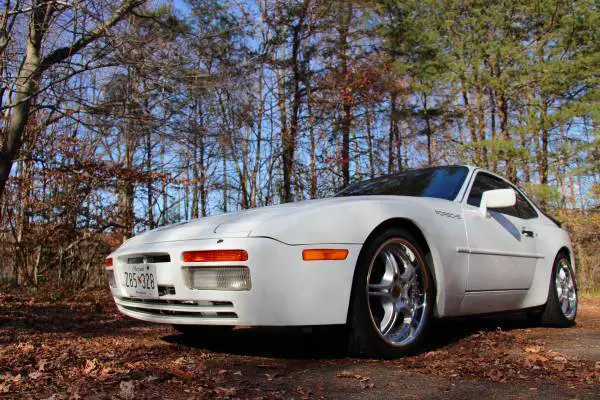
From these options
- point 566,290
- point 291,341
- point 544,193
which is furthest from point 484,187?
point 544,193

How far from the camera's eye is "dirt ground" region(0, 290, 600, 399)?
2084mm

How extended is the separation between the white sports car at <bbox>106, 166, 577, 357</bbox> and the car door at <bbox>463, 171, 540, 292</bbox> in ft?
0.04

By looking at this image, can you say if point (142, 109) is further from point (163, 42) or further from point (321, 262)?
point (321, 262)

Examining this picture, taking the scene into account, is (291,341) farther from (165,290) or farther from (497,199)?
(497,199)

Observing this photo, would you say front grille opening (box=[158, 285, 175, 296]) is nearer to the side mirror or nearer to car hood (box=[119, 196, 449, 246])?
car hood (box=[119, 196, 449, 246])

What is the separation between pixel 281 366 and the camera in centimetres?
261

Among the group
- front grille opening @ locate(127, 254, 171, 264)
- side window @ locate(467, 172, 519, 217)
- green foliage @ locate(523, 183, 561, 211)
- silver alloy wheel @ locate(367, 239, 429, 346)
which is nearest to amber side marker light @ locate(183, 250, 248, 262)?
front grille opening @ locate(127, 254, 171, 264)

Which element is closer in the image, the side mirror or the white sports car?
the white sports car

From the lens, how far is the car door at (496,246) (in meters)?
3.51

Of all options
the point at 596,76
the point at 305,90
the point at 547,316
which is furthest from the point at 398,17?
the point at 547,316

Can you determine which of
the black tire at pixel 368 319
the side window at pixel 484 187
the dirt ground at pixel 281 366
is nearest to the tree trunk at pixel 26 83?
the dirt ground at pixel 281 366

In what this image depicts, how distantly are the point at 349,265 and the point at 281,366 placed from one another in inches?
24.1

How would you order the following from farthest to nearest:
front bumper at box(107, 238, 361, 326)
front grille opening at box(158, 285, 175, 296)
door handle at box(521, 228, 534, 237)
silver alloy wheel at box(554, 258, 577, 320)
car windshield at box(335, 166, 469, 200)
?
silver alloy wheel at box(554, 258, 577, 320) → door handle at box(521, 228, 534, 237) → car windshield at box(335, 166, 469, 200) → front grille opening at box(158, 285, 175, 296) → front bumper at box(107, 238, 361, 326)

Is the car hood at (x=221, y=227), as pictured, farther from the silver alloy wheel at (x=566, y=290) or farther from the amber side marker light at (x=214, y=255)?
the silver alloy wheel at (x=566, y=290)
